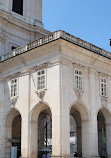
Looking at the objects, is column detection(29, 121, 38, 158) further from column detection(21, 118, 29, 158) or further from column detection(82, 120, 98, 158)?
column detection(82, 120, 98, 158)

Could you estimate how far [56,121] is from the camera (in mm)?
20672

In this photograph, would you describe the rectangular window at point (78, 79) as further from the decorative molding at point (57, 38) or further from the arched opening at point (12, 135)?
the arched opening at point (12, 135)

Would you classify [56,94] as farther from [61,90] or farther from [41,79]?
[41,79]

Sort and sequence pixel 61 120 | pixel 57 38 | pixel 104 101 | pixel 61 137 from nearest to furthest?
pixel 61 137 < pixel 61 120 < pixel 57 38 < pixel 104 101

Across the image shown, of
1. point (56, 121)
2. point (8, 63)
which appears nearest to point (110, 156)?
point (56, 121)

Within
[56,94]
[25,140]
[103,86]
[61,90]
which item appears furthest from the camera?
[103,86]

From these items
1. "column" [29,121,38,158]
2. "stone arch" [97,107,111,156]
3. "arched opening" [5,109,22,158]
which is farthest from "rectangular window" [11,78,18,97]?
"stone arch" [97,107,111,156]

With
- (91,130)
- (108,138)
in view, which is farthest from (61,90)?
Answer: (108,138)

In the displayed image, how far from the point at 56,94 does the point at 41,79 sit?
2.34 meters

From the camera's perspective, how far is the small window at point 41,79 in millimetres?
22577

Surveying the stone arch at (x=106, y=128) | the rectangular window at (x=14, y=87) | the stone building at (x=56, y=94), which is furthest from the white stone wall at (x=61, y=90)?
the rectangular window at (x=14, y=87)

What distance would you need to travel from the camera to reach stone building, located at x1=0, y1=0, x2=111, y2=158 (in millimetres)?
21281

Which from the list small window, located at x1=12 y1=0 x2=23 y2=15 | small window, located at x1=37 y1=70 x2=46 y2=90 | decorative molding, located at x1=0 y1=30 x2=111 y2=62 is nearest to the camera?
decorative molding, located at x1=0 y1=30 x2=111 y2=62

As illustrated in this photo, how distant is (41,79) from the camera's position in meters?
22.9
